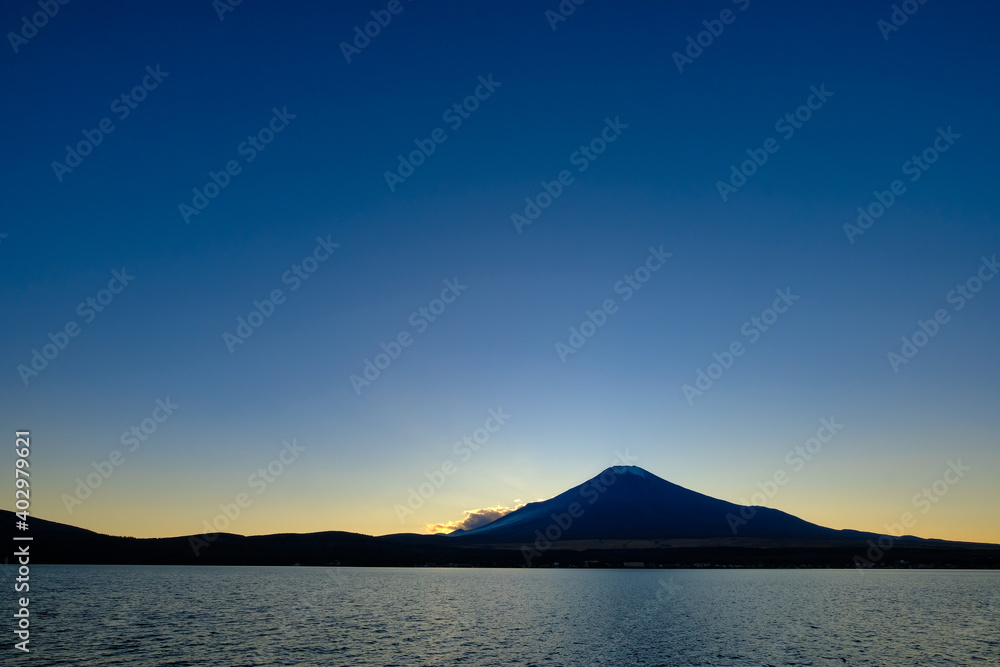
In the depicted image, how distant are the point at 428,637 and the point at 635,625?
26.7 metres

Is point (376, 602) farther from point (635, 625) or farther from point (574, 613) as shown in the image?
point (635, 625)

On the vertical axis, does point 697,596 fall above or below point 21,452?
below

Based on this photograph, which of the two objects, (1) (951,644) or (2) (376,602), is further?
(2) (376,602)

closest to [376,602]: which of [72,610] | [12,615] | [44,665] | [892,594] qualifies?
[72,610]

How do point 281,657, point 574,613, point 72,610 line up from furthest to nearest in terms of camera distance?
point 574,613, point 72,610, point 281,657

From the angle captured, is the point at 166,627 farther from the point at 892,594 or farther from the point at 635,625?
the point at 892,594

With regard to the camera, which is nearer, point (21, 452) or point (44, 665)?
point (21, 452)

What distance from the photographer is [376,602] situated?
110 meters

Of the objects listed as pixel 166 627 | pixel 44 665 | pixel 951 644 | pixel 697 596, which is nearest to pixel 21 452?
pixel 44 665

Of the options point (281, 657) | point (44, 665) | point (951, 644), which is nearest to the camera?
point (44, 665)

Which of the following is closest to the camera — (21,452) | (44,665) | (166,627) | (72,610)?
(21,452)

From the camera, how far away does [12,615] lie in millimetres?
72438

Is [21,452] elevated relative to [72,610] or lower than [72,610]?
elevated

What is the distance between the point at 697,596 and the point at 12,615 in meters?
109
